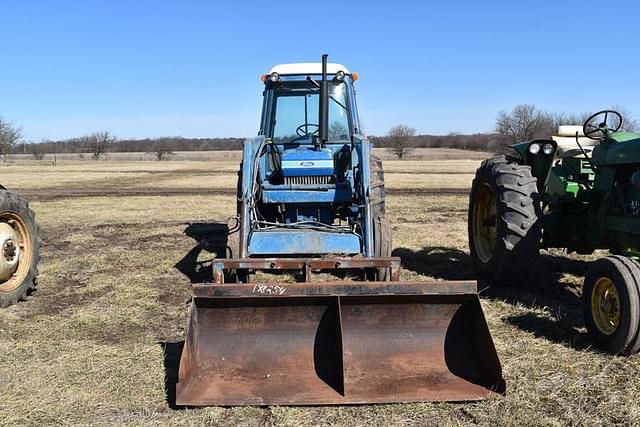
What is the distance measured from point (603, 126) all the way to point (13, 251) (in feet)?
20.1

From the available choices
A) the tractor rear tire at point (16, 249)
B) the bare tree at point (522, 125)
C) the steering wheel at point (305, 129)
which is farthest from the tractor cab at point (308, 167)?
the bare tree at point (522, 125)

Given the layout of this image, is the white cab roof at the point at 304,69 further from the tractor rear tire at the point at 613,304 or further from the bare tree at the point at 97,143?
the bare tree at the point at 97,143

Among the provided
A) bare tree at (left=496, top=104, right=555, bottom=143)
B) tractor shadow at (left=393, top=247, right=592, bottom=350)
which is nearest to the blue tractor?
tractor shadow at (left=393, top=247, right=592, bottom=350)

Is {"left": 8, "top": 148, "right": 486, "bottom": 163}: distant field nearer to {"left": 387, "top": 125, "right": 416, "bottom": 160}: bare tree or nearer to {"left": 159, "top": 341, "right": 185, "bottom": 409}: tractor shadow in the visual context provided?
{"left": 387, "top": 125, "right": 416, "bottom": 160}: bare tree

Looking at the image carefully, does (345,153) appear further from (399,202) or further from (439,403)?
(399,202)

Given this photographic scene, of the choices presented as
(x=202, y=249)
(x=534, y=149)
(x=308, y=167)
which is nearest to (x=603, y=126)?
(x=534, y=149)

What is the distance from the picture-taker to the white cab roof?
23.6 ft

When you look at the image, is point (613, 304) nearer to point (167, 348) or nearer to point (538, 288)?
point (538, 288)

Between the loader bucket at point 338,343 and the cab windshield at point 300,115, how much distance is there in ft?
11.7

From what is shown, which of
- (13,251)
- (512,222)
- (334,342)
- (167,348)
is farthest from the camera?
(13,251)

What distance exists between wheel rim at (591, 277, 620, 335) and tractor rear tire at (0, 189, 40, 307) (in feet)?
A: 17.1

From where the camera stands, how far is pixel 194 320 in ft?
12.7

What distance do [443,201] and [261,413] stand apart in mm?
12466

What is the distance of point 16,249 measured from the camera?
224 inches
